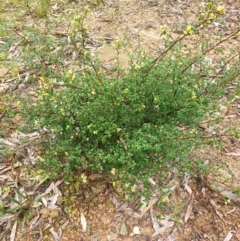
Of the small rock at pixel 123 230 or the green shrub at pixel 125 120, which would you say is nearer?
the green shrub at pixel 125 120

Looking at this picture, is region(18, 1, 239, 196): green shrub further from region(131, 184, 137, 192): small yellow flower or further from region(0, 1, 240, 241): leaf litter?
region(0, 1, 240, 241): leaf litter

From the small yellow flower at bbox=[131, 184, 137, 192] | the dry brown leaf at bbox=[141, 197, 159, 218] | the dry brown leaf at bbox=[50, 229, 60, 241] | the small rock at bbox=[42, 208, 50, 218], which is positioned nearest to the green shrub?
the small yellow flower at bbox=[131, 184, 137, 192]

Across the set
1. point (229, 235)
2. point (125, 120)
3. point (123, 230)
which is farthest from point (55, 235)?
point (229, 235)

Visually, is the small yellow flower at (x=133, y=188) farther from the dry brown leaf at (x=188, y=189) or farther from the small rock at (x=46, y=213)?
the small rock at (x=46, y=213)

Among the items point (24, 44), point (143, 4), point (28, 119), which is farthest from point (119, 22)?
point (28, 119)

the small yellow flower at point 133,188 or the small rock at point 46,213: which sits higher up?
the small yellow flower at point 133,188

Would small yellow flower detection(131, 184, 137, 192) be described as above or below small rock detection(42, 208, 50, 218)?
above

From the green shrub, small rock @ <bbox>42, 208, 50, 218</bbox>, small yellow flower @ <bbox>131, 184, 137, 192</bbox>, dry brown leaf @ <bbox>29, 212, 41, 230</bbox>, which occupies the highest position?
the green shrub

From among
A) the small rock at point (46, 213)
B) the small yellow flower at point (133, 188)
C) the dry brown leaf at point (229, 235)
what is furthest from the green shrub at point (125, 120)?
the dry brown leaf at point (229, 235)

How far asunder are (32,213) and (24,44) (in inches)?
95.5

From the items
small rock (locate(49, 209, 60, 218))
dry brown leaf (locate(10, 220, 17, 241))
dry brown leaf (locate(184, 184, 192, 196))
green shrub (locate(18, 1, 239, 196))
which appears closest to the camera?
green shrub (locate(18, 1, 239, 196))

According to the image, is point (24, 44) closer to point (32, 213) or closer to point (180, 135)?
point (32, 213)

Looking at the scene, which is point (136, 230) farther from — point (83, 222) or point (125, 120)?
point (125, 120)

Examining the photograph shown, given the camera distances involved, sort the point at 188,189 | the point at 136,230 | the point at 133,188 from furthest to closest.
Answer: the point at 188,189 < the point at 136,230 < the point at 133,188
